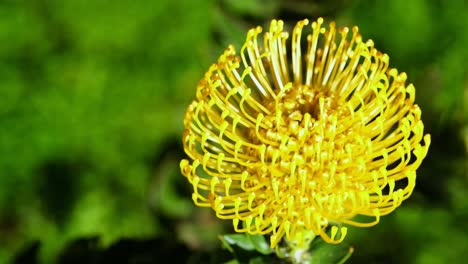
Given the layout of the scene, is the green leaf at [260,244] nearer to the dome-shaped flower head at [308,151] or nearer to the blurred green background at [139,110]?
the dome-shaped flower head at [308,151]

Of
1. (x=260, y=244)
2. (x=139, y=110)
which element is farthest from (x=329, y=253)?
(x=139, y=110)

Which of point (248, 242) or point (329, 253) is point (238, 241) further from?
point (329, 253)

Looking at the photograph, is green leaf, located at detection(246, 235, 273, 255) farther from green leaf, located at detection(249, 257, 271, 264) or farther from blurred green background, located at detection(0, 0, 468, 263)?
blurred green background, located at detection(0, 0, 468, 263)

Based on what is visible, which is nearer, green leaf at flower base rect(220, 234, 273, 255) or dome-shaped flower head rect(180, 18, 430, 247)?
dome-shaped flower head rect(180, 18, 430, 247)

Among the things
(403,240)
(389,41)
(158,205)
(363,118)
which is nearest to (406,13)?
(389,41)

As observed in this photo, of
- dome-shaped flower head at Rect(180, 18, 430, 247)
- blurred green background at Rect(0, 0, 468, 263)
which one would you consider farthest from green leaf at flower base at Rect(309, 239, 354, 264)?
blurred green background at Rect(0, 0, 468, 263)

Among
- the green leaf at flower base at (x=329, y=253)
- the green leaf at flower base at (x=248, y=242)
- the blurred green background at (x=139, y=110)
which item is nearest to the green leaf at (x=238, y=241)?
the green leaf at flower base at (x=248, y=242)
